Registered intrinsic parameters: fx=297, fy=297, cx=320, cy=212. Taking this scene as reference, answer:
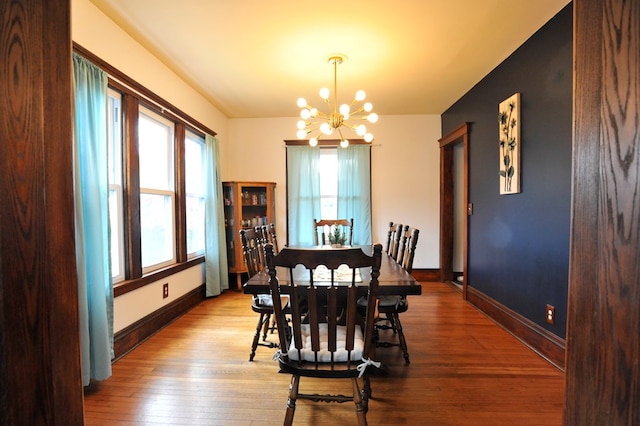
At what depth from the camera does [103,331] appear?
196 centimetres

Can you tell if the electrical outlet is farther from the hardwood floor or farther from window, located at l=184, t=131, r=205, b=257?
window, located at l=184, t=131, r=205, b=257

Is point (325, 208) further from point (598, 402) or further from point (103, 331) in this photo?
point (598, 402)

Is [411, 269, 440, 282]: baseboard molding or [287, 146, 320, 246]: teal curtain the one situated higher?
[287, 146, 320, 246]: teal curtain

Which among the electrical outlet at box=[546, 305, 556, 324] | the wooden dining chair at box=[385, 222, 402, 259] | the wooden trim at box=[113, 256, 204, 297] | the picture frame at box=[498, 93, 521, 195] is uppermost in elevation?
the picture frame at box=[498, 93, 521, 195]

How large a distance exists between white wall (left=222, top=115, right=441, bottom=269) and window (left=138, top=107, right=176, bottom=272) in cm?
138

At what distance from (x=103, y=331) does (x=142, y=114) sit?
1.94 metres

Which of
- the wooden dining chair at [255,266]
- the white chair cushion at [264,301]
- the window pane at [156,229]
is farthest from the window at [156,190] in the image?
the white chair cushion at [264,301]

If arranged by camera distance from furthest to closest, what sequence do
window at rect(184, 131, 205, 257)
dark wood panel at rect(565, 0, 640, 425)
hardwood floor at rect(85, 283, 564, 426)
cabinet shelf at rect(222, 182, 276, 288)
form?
1. cabinet shelf at rect(222, 182, 276, 288)
2. window at rect(184, 131, 205, 257)
3. hardwood floor at rect(85, 283, 564, 426)
4. dark wood panel at rect(565, 0, 640, 425)

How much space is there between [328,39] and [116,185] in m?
2.16

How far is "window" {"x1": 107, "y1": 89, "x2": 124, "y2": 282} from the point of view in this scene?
2416 millimetres

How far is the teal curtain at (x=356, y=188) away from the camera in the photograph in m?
4.70

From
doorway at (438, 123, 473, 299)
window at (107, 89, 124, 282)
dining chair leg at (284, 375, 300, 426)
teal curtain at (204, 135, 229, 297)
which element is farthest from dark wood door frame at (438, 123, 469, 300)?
window at (107, 89, 124, 282)

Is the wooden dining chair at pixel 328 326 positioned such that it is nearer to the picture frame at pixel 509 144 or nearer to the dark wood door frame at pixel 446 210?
the picture frame at pixel 509 144

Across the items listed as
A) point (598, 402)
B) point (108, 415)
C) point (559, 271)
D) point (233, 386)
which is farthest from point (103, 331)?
point (559, 271)
